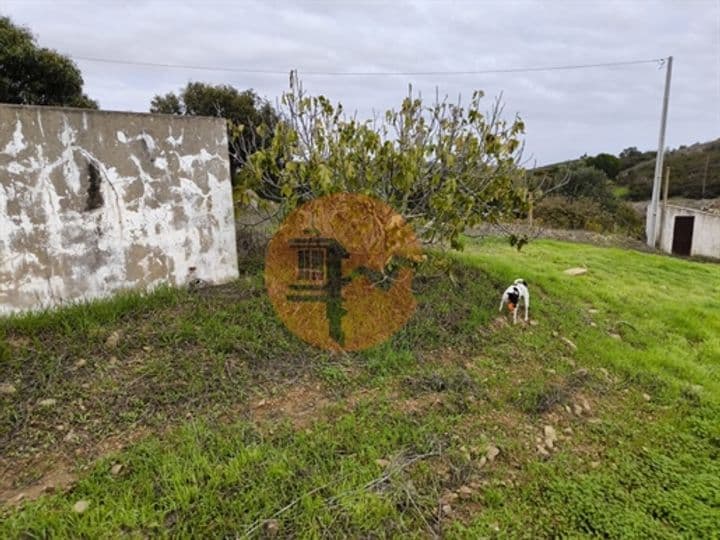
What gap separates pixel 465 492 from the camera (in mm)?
2018

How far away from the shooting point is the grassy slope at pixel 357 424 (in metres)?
1.83

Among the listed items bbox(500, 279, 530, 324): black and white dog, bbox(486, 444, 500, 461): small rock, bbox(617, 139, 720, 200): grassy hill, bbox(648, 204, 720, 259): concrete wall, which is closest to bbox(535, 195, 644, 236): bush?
bbox(648, 204, 720, 259): concrete wall

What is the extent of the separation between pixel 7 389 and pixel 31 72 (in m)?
6.91

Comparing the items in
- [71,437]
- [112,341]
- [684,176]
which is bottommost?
[71,437]

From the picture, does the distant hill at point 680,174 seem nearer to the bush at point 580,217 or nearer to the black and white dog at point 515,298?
the bush at point 580,217

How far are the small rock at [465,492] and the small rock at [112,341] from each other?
238cm

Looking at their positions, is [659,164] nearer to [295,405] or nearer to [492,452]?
[492,452]

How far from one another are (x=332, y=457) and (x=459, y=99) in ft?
10.9

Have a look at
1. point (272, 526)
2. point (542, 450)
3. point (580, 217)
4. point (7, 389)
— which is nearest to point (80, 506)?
point (272, 526)

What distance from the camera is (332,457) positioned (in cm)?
213

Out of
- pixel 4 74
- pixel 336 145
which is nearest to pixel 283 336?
pixel 336 145

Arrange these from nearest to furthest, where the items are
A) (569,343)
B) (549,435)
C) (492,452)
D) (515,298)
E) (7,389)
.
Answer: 1. (492,452)
2. (7,389)
3. (549,435)
4. (569,343)
5. (515,298)

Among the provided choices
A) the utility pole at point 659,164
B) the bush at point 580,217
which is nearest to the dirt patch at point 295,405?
the bush at point 580,217

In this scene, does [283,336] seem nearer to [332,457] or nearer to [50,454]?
[332,457]
